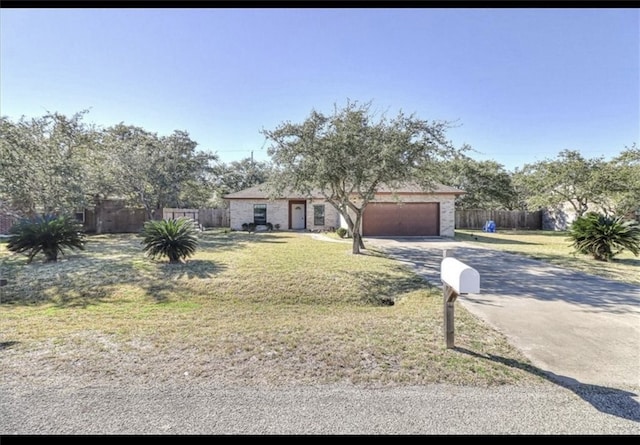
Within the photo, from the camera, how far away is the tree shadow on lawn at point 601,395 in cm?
244

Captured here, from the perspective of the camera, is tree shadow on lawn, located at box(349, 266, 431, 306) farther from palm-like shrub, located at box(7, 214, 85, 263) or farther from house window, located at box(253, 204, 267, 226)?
house window, located at box(253, 204, 267, 226)

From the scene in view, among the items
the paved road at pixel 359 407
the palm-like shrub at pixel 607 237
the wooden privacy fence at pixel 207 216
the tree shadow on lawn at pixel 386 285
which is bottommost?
the tree shadow on lawn at pixel 386 285

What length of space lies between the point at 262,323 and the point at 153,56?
784 cm

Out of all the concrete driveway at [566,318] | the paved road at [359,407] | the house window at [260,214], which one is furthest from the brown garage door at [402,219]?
the paved road at [359,407]

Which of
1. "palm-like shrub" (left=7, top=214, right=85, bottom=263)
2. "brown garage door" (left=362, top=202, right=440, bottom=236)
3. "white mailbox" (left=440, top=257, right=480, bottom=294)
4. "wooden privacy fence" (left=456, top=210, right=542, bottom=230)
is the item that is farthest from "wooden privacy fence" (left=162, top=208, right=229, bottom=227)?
"white mailbox" (left=440, top=257, right=480, bottom=294)

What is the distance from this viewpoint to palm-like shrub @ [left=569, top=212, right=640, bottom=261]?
402 inches

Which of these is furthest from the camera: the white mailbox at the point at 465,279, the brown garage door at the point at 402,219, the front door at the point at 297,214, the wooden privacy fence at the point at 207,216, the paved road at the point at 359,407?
the wooden privacy fence at the point at 207,216

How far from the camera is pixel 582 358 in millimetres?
3430

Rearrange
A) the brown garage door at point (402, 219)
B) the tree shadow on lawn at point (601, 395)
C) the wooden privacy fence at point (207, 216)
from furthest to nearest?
the wooden privacy fence at point (207, 216) < the brown garage door at point (402, 219) < the tree shadow on lawn at point (601, 395)

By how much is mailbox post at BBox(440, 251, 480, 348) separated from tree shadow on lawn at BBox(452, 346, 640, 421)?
650 millimetres

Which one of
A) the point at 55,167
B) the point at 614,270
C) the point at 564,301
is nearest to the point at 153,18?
the point at 564,301

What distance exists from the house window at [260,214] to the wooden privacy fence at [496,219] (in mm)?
15924

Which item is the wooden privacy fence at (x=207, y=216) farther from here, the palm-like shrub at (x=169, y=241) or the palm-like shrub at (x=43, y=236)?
the palm-like shrub at (x=169, y=241)

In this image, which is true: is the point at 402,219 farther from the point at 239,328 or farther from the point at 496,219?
the point at 239,328
